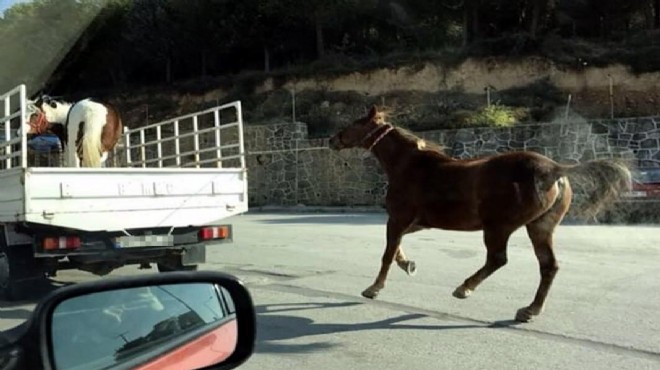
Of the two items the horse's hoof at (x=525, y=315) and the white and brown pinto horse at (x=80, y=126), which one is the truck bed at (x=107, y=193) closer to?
the white and brown pinto horse at (x=80, y=126)

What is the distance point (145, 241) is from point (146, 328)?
5.58 metres

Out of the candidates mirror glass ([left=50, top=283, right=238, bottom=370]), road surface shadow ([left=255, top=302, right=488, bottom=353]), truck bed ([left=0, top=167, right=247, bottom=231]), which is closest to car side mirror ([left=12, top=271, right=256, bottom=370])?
mirror glass ([left=50, top=283, right=238, bottom=370])

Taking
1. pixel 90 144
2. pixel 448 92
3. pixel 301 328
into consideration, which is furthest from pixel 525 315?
pixel 448 92

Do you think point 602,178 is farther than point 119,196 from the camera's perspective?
No

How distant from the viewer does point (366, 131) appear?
870 cm

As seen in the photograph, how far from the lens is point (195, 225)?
346 inches

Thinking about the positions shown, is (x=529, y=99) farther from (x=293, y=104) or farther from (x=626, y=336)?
(x=626, y=336)

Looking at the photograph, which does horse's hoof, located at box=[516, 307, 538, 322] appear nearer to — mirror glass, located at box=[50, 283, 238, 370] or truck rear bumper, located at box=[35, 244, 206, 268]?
truck rear bumper, located at box=[35, 244, 206, 268]

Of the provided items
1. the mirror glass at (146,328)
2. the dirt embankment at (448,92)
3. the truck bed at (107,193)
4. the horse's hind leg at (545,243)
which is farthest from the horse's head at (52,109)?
the dirt embankment at (448,92)

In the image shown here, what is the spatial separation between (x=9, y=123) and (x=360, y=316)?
14.7ft

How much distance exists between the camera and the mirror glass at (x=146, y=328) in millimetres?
2529

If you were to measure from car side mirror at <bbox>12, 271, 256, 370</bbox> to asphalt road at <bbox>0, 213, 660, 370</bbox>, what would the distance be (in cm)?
271

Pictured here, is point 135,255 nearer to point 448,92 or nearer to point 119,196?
point 119,196

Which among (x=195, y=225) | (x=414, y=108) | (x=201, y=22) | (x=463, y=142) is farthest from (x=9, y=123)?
(x=201, y=22)
